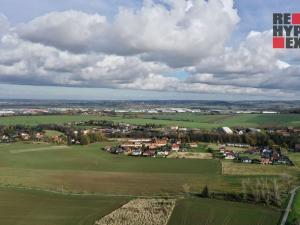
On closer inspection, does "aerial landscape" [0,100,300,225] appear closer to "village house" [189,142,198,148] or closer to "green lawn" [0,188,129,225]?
"green lawn" [0,188,129,225]

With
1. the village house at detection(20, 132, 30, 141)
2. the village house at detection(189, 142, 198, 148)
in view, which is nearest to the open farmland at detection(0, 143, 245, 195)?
the village house at detection(189, 142, 198, 148)

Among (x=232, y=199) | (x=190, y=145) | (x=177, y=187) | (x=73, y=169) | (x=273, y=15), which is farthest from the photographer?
(x=190, y=145)

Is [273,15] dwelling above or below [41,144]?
above

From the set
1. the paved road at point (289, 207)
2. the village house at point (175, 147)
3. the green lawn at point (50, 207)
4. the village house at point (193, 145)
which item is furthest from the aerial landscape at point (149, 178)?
the paved road at point (289, 207)

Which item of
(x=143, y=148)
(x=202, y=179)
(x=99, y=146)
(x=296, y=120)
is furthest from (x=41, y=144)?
(x=296, y=120)

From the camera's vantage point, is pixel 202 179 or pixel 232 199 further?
Result: pixel 202 179

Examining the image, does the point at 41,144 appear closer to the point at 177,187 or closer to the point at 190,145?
the point at 190,145
